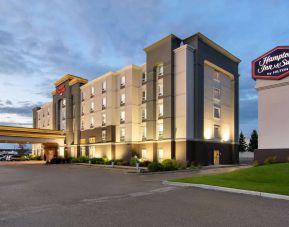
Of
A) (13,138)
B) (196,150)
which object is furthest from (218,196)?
(13,138)

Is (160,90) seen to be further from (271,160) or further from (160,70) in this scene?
(271,160)

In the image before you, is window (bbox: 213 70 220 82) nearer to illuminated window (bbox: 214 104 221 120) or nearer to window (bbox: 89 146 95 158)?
illuminated window (bbox: 214 104 221 120)

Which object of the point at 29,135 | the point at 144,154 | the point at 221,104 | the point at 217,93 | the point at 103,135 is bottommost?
the point at 144,154

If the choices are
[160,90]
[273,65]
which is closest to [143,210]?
[273,65]

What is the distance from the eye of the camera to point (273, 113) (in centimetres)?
2897

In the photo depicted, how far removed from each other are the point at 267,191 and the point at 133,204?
Answer: 716 centimetres

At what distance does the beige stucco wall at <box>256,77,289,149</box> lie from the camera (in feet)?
92.6

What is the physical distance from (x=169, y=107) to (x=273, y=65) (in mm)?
15114

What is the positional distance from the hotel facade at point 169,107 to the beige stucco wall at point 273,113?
10.8 m

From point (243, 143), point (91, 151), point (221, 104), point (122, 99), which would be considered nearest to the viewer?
point (221, 104)

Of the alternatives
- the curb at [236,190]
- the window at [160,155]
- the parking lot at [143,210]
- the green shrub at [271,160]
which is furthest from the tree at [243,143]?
the parking lot at [143,210]

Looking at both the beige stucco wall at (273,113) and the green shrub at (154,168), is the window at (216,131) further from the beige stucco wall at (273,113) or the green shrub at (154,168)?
the green shrub at (154,168)

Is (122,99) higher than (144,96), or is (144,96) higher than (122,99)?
(144,96)

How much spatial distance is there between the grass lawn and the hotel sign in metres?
12.1
